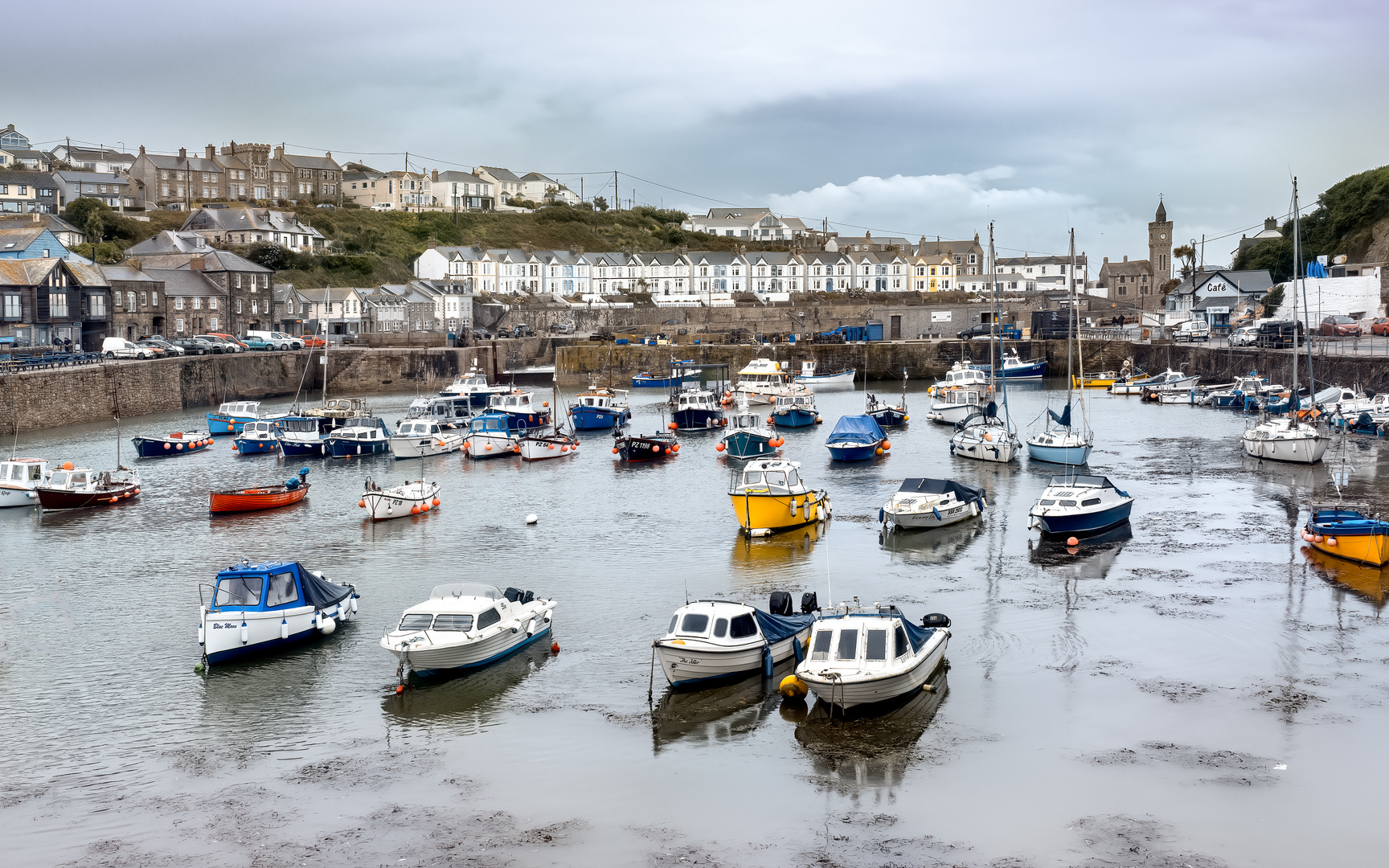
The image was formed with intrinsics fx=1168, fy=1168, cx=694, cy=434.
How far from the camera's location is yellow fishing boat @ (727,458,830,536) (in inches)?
1268

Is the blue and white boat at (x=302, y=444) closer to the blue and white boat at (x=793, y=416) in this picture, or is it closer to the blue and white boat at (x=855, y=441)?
the blue and white boat at (x=855, y=441)

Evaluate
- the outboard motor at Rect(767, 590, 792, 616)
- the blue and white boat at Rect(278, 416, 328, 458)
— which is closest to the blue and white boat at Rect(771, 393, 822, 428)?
the blue and white boat at Rect(278, 416, 328, 458)

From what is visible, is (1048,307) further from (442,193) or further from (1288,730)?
(1288,730)

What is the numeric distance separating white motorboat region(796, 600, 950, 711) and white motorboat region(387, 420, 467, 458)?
110ft

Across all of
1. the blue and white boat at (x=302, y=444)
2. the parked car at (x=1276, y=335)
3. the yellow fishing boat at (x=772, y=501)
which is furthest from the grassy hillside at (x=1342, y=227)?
the blue and white boat at (x=302, y=444)

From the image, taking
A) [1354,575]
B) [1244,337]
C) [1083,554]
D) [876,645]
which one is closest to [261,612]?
[876,645]

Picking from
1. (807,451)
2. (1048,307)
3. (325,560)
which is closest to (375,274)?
(1048,307)

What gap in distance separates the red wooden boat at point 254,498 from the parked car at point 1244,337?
62.4m

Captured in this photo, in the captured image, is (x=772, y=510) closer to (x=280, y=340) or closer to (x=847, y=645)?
(x=847, y=645)

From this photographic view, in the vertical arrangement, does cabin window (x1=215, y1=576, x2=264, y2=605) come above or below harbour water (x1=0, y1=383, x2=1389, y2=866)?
above

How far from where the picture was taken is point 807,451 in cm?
5088

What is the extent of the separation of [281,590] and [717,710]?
366 inches

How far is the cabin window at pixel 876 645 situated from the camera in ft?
60.4

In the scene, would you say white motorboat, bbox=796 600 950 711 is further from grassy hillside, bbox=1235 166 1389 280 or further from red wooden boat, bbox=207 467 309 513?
grassy hillside, bbox=1235 166 1389 280
